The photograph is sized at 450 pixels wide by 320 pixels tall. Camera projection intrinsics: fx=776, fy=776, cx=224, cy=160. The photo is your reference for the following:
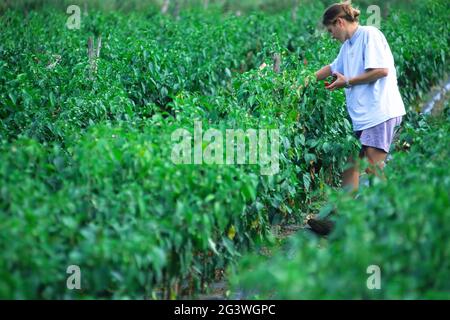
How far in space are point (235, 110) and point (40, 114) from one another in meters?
1.64

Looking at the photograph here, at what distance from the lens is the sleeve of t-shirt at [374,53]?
562 cm

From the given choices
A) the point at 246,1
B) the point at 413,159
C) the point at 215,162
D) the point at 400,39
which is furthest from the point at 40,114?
the point at 246,1

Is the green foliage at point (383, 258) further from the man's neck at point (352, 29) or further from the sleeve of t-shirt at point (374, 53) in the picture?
the man's neck at point (352, 29)

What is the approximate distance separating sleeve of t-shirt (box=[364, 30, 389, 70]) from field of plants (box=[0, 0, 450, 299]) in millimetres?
564

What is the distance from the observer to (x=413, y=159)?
4746 millimetres

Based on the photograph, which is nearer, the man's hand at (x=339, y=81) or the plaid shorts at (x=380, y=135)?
the plaid shorts at (x=380, y=135)

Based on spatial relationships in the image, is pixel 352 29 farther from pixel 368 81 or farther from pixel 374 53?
pixel 368 81

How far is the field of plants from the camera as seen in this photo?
11.6 ft

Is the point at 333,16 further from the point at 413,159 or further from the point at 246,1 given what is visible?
the point at 246,1

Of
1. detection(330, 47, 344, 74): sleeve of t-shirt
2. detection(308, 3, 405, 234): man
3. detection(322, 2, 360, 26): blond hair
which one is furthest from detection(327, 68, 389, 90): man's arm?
detection(322, 2, 360, 26): blond hair

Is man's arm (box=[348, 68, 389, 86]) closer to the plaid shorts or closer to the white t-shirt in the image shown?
the white t-shirt

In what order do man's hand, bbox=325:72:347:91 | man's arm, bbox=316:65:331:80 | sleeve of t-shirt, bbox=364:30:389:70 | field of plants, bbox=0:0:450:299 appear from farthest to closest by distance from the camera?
man's arm, bbox=316:65:331:80 → man's hand, bbox=325:72:347:91 → sleeve of t-shirt, bbox=364:30:389:70 → field of plants, bbox=0:0:450:299

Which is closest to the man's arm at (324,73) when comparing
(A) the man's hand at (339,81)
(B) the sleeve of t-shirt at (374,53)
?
(A) the man's hand at (339,81)

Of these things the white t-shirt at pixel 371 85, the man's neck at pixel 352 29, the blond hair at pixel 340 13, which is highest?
the blond hair at pixel 340 13
